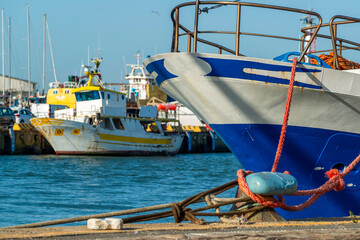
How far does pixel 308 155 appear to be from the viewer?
321 inches

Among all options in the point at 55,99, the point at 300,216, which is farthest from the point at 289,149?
the point at 55,99

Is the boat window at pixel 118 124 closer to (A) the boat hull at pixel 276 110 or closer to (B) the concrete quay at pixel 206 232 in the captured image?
(A) the boat hull at pixel 276 110

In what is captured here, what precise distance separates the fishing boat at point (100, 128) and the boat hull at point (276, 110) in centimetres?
2556

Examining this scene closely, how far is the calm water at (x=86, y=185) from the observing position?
14.0 meters

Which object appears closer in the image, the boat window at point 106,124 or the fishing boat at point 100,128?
the fishing boat at point 100,128

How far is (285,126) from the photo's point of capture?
7312 millimetres

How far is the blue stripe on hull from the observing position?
8.09m

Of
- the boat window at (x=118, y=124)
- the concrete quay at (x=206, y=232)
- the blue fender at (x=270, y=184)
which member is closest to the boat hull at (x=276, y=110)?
the blue fender at (x=270, y=184)

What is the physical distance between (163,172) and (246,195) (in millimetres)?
19824

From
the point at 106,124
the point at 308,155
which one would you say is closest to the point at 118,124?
the point at 106,124

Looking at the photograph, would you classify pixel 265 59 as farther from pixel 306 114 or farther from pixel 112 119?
pixel 112 119

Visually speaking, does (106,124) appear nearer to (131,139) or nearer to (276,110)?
(131,139)

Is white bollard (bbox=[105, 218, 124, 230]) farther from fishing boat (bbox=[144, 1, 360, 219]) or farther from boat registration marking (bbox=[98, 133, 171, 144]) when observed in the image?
boat registration marking (bbox=[98, 133, 171, 144])

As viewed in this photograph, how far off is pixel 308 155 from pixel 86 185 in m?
13.2
